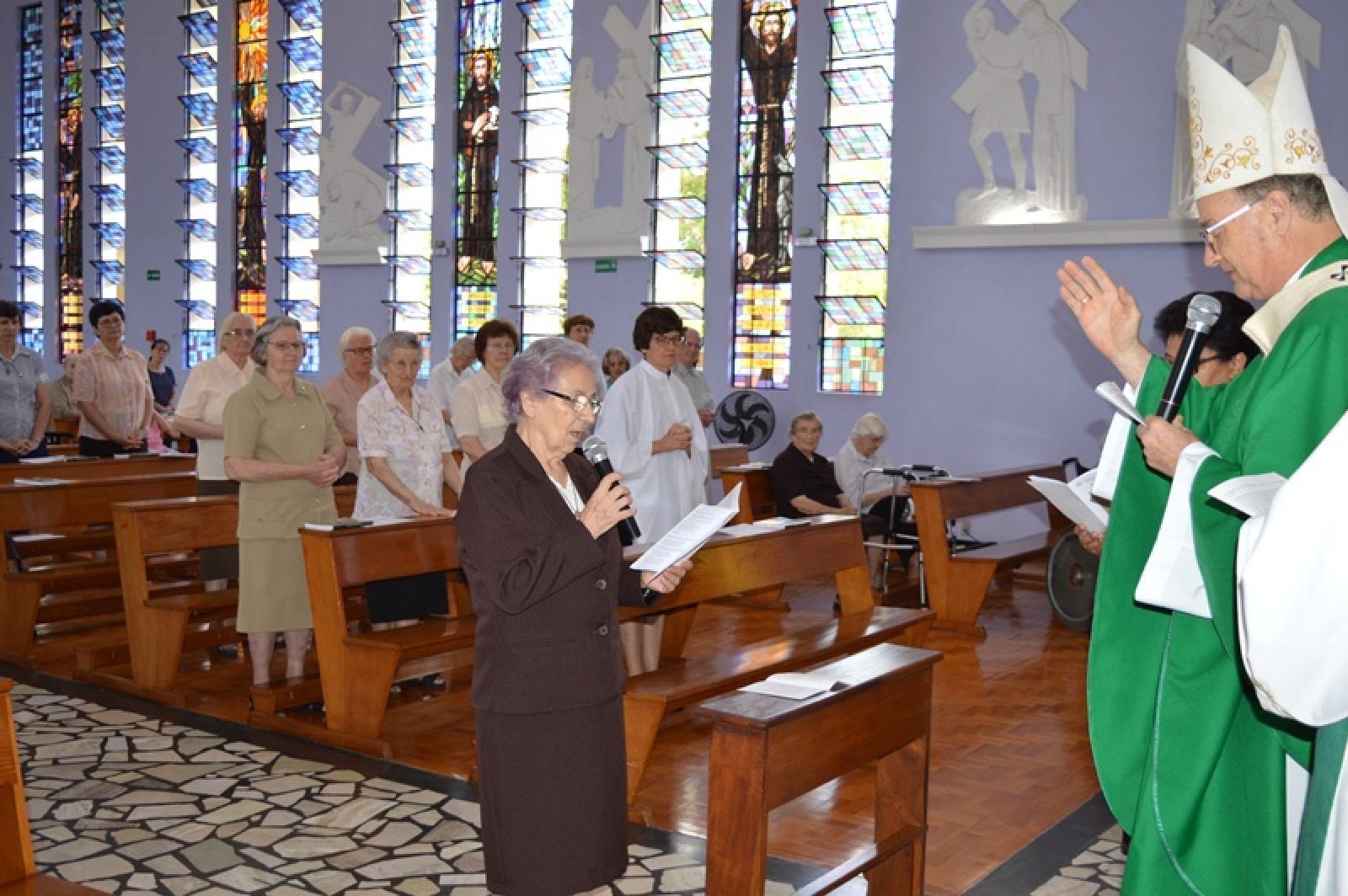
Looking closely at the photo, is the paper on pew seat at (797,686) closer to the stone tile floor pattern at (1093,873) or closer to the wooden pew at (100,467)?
the stone tile floor pattern at (1093,873)

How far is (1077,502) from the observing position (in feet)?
9.06

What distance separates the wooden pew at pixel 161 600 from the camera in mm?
5270

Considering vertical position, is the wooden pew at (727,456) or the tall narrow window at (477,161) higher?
the tall narrow window at (477,161)

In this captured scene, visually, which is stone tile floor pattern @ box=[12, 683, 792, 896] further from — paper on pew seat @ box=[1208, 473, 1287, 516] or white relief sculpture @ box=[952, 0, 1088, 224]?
white relief sculpture @ box=[952, 0, 1088, 224]

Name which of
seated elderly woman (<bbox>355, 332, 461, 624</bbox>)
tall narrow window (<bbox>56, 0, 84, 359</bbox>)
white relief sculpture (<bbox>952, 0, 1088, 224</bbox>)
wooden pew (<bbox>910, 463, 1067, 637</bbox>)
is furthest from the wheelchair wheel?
tall narrow window (<bbox>56, 0, 84, 359</bbox>)

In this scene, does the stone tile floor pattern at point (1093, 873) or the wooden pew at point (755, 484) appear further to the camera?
the wooden pew at point (755, 484)

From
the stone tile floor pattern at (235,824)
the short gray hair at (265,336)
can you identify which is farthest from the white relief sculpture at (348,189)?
the stone tile floor pattern at (235,824)

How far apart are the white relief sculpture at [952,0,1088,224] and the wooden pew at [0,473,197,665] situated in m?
6.01

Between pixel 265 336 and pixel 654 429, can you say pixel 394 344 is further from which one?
pixel 654 429

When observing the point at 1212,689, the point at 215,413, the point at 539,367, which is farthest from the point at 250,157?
the point at 1212,689

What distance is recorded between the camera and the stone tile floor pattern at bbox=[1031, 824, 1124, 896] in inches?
138

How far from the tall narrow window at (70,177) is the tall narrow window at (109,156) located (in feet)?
0.93

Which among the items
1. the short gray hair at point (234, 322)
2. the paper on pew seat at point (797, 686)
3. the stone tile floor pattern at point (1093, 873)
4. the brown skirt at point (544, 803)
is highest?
the short gray hair at point (234, 322)

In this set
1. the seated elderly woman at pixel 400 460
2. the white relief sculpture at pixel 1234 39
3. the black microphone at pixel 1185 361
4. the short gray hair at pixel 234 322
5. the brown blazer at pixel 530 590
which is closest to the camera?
the black microphone at pixel 1185 361
